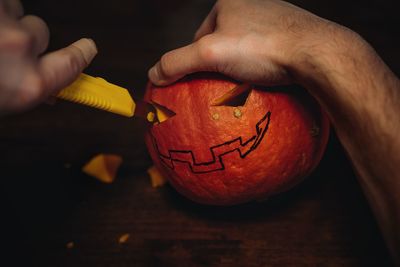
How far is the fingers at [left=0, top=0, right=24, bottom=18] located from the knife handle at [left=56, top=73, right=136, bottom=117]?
147mm

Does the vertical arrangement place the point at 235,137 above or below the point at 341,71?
below

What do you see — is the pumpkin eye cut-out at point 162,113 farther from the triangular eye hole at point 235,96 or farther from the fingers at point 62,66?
the fingers at point 62,66

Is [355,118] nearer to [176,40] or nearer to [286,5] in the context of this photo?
[286,5]

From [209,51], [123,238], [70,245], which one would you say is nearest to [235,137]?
[209,51]

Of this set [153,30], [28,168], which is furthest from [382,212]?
[153,30]

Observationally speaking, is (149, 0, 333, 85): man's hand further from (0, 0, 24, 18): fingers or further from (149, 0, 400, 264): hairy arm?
(0, 0, 24, 18): fingers

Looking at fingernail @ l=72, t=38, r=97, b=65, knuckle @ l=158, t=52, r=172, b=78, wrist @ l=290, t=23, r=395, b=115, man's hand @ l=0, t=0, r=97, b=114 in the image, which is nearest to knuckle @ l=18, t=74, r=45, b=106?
man's hand @ l=0, t=0, r=97, b=114

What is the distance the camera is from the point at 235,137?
2.70 ft

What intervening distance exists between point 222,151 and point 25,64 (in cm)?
45

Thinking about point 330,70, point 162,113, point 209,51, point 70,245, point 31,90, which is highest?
point 330,70

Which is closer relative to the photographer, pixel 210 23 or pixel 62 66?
pixel 62 66

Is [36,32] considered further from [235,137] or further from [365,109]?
[365,109]

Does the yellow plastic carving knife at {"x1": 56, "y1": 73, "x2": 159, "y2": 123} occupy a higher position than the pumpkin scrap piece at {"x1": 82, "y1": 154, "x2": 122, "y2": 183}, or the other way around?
the yellow plastic carving knife at {"x1": 56, "y1": 73, "x2": 159, "y2": 123}

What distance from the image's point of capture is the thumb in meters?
0.79
